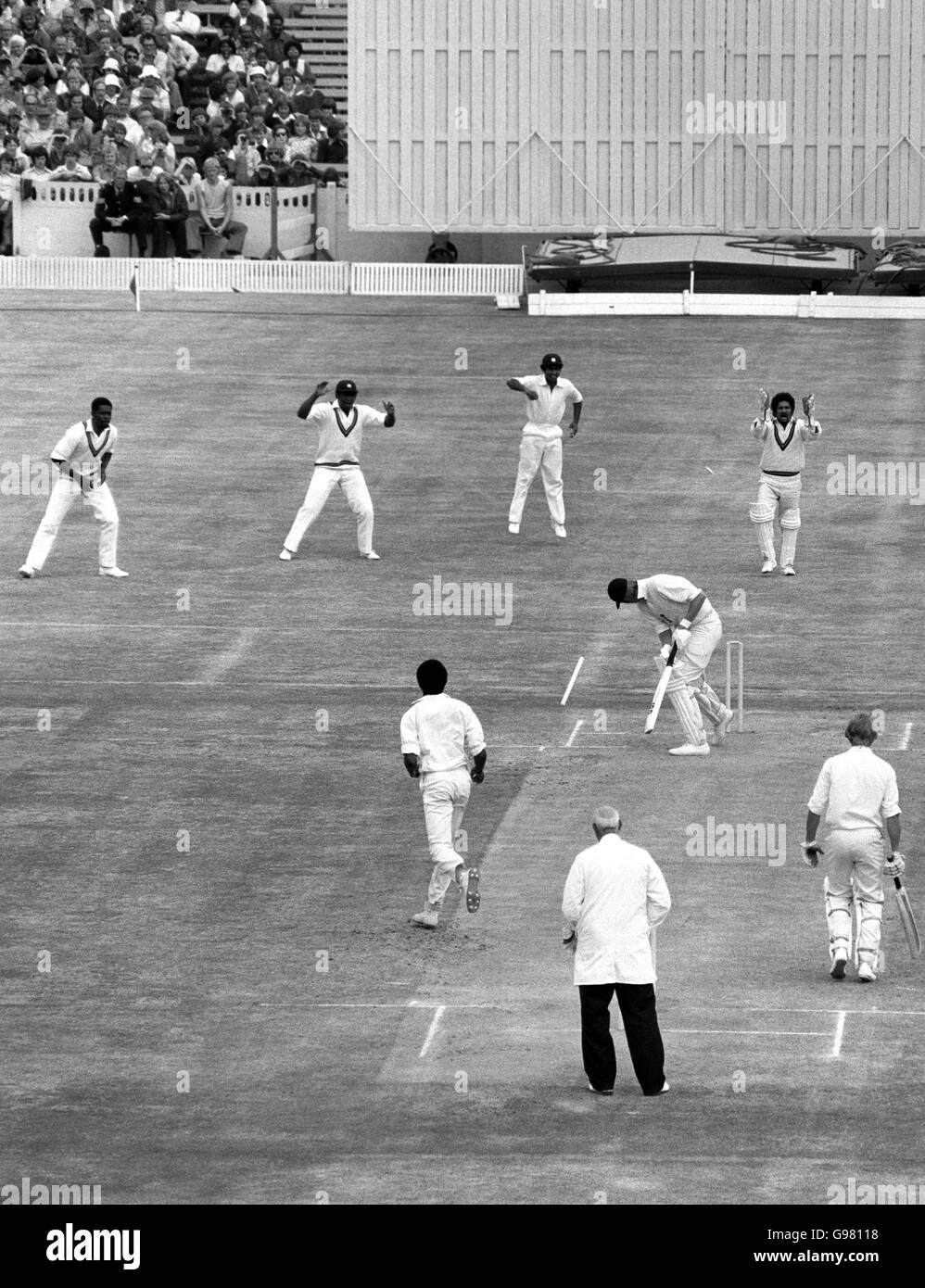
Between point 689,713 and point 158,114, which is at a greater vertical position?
point 158,114

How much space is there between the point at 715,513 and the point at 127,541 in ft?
22.4

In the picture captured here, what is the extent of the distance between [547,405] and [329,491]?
2606mm

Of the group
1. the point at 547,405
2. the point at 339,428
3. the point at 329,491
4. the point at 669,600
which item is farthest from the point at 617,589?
the point at 547,405

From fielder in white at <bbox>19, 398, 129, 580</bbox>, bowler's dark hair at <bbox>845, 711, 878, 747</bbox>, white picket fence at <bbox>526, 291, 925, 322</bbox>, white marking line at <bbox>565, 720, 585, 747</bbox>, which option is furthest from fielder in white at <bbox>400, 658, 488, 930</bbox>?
white picket fence at <bbox>526, 291, 925, 322</bbox>

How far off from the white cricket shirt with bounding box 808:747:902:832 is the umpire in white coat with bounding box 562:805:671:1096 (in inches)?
80.6

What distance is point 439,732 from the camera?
18.2 m

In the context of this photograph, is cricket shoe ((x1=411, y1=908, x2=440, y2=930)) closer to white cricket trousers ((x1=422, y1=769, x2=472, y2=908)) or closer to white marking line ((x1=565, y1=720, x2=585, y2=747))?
white cricket trousers ((x1=422, y1=769, x2=472, y2=908))

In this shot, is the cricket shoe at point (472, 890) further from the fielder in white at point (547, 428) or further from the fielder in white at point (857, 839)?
the fielder in white at point (547, 428)

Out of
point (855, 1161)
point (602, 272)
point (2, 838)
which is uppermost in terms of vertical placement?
point (602, 272)

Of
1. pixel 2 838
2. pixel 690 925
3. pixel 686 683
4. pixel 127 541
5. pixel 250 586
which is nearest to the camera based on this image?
pixel 690 925

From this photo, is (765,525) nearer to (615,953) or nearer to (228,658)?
(228,658)
